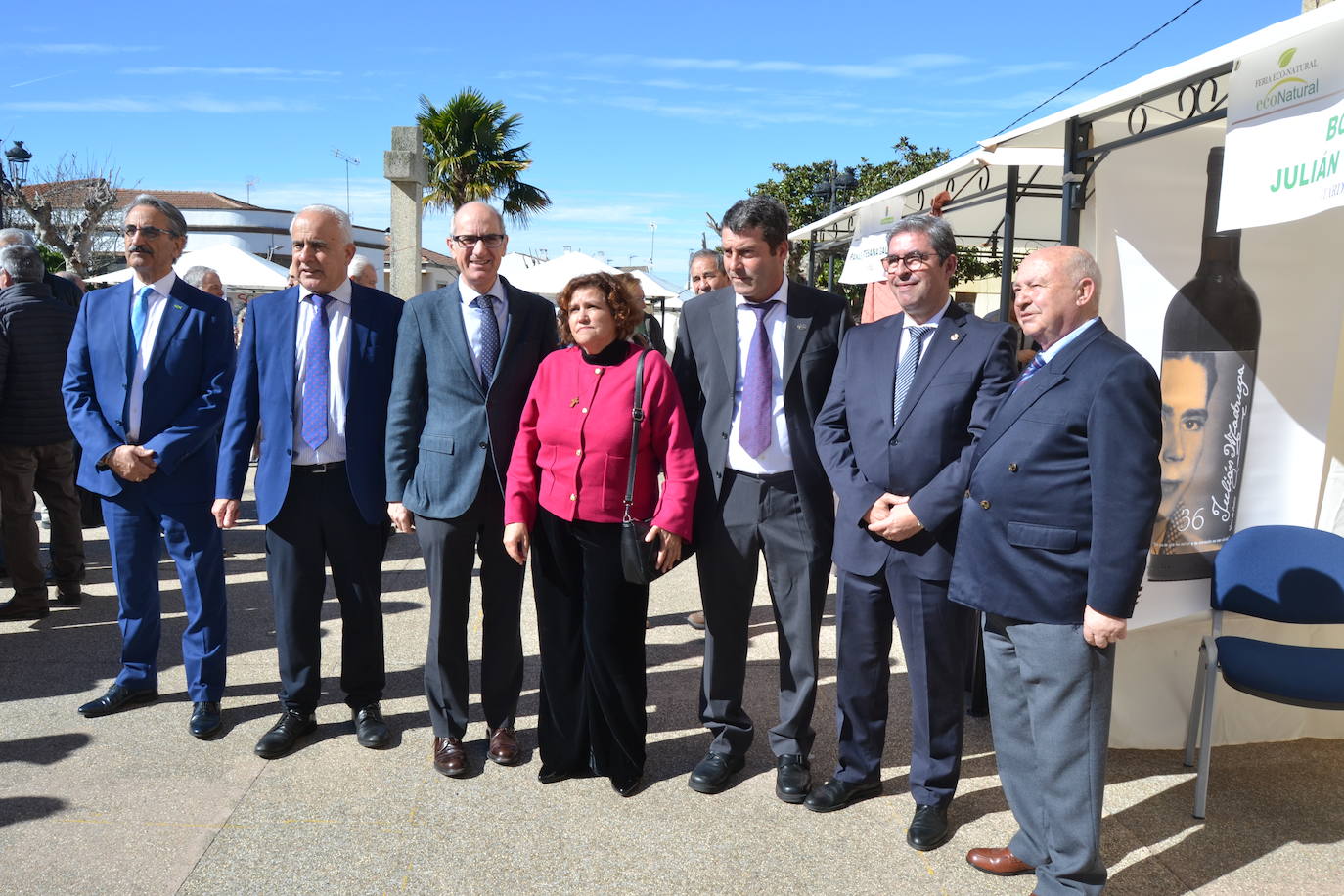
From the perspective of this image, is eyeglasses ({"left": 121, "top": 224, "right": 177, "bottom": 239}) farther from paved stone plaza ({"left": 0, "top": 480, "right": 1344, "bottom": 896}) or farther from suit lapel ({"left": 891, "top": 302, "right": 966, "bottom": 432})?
suit lapel ({"left": 891, "top": 302, "right": 966, "bottom": 432})

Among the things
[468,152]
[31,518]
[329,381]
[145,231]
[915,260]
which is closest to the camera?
[915,260]

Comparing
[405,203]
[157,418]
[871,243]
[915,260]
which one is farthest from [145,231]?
[405,203]

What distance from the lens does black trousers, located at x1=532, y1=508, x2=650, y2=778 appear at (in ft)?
11.3

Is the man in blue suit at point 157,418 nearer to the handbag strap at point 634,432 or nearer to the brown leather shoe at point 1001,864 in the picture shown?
the handbag strap at point 634,432

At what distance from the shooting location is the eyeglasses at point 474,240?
142 inches

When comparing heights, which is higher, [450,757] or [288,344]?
[288,344]

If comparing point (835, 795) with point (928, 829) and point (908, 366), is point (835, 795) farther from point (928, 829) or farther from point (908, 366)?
point (908, 366)

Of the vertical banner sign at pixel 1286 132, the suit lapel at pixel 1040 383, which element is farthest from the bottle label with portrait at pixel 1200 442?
the suit lapel at pixel 1040 383

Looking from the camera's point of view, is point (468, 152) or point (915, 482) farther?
point (468, 152)

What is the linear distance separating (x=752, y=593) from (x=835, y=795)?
2.53ft

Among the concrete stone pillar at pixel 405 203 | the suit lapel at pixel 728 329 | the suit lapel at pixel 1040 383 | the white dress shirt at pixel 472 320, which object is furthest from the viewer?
the concrete stone pillar at pixel 405 203

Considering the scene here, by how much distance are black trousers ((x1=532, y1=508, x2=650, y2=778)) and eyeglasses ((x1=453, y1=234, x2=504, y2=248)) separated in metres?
1.02

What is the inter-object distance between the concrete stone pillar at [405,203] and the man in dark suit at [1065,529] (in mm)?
10533

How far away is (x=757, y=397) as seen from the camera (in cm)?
349
